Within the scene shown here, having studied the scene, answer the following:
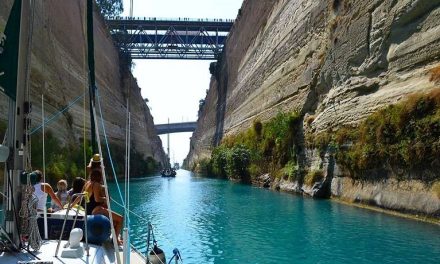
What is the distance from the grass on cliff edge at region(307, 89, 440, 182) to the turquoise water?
1.67 m

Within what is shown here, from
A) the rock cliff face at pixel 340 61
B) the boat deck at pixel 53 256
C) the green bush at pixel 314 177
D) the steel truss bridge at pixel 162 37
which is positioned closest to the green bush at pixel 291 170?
the rock cliff face at pixel 340 61

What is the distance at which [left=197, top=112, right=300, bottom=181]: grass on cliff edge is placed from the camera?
26.9 metres

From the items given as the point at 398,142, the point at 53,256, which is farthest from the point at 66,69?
the point at 53,256

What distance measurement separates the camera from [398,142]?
15266 millimetres

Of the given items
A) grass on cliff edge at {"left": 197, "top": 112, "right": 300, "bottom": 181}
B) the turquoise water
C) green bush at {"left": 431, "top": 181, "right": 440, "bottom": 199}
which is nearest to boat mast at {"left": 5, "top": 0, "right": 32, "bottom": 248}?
the turquoise water

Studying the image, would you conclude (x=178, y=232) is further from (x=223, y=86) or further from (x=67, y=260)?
(x=223, y=86)

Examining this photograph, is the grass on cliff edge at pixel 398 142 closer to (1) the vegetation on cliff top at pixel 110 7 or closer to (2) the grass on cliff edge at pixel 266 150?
(2) the grass on cliff edge at pixel 266 150

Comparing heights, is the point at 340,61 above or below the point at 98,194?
above

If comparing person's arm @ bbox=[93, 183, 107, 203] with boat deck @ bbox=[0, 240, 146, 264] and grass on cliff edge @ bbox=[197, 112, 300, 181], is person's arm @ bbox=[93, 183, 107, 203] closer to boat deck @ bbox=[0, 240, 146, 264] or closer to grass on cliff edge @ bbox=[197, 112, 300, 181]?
boat deck @ bbox=[0, 240, 146, 264]

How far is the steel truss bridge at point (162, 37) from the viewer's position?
6294cm

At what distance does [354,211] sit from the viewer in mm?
15922

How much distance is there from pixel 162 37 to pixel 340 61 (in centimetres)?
4452

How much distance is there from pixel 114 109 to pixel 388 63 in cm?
3845

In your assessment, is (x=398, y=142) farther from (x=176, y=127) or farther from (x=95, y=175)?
(x=176, y=127)
